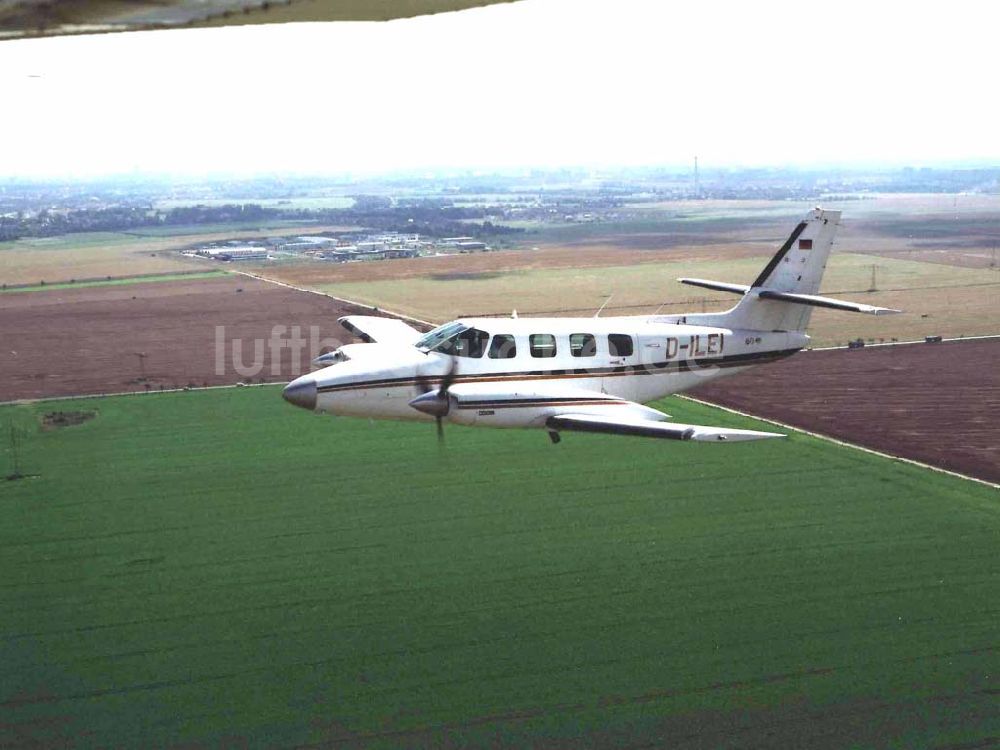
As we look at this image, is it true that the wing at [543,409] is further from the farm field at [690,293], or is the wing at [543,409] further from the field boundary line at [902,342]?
the farm field at [690,293]

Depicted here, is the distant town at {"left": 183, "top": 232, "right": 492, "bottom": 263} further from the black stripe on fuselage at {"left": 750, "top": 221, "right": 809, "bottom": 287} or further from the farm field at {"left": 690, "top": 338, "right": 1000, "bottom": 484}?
Result: the black stripe on fuselage at {"left": 750, "top": 221, "right": 809, "bottom": 287}

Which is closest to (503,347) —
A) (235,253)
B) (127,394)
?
(127,394)

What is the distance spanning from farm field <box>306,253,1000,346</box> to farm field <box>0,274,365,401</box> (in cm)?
793

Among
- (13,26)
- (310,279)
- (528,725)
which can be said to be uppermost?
(13,26)

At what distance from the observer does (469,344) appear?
29.8 meters

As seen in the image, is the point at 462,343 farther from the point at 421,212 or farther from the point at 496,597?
the point at 421,212

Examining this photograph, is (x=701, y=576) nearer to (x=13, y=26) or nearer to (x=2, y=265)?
(x=13, y=26)

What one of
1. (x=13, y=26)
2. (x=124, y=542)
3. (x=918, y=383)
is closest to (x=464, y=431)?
(x=124, y=542)

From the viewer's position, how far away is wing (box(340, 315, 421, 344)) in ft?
114

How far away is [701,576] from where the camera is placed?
33.0 m

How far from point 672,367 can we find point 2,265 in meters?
107

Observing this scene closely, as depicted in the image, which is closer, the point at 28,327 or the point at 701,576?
the point at 701,576

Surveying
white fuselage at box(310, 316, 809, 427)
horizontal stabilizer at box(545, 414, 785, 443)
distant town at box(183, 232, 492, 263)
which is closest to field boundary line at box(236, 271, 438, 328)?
distant town at box(183, 232, 492, 263)

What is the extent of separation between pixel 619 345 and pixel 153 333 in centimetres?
5863
